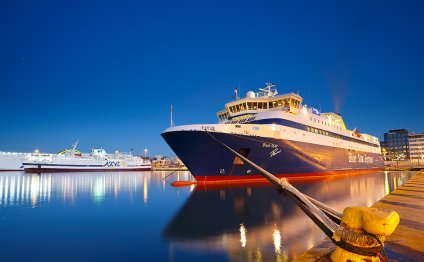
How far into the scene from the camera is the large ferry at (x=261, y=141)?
25328 mm

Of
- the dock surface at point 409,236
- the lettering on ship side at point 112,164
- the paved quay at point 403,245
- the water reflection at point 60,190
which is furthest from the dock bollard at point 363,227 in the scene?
the lettering on ship side at point 112,164

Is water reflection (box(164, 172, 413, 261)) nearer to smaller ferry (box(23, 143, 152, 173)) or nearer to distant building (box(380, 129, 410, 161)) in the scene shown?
smaller ferry (box(23, 143, 152, 173))

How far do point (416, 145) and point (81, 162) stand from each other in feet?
566

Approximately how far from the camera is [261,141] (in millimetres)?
26812

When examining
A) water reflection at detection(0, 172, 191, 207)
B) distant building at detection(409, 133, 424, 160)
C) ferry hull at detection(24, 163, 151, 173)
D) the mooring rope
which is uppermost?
distant building at detection(409, 133, 424, 160)

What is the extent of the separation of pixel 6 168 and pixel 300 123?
8545 centimetres

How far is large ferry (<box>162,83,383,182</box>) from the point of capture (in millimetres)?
25328

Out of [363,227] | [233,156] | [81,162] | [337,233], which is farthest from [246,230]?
[81,162]

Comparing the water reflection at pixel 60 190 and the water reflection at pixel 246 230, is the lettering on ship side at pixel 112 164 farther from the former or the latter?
the water reflection at pixel 246 230

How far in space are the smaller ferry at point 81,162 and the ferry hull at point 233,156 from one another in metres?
62.7

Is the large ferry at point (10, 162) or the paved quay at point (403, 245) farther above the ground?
the large ferry at point (10, 162)

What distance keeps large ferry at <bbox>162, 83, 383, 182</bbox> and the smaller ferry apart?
196ft

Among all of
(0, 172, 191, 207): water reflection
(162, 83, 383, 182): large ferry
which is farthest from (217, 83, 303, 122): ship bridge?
(0, 172, 191, 207): water reflection

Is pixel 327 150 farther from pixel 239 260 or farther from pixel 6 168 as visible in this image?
pixel 6 168
